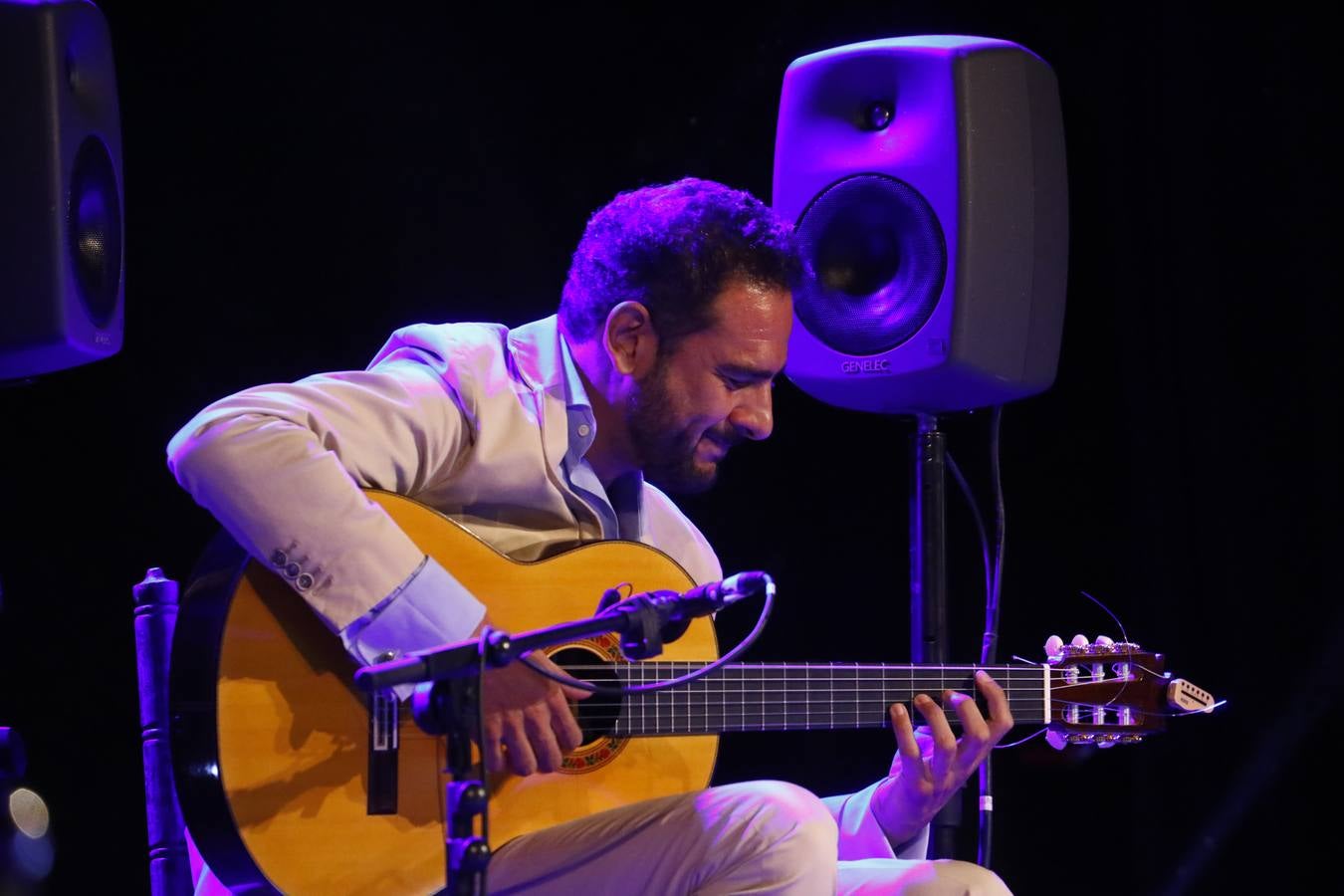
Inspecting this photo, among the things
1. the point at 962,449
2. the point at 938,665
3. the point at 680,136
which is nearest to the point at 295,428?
the point at 938,665

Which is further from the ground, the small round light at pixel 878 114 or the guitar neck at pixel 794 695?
the small round light at pixel 878 114

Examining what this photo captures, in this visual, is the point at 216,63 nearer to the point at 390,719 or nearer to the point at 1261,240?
the point at 390,719

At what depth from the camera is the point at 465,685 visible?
164 centimetres

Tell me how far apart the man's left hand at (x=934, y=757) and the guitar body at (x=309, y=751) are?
0.60m

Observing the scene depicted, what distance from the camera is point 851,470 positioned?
4.01 metres

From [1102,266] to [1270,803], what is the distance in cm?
154

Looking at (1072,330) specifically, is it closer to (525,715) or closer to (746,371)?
(746,371)

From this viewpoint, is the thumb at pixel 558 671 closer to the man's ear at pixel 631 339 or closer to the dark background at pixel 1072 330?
the man's ear at pixel 631 339

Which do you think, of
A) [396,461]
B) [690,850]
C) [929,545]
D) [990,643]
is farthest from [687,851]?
[929,545]

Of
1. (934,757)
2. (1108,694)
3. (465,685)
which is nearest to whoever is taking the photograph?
(465,685)

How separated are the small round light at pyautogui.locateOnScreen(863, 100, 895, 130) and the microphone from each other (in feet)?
5.33

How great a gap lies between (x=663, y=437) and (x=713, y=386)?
0.43 feet

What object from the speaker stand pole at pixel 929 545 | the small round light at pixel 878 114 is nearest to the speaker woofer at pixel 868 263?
the small round light at pixel 878 114

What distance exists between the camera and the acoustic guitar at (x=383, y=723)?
1988 millimetres
